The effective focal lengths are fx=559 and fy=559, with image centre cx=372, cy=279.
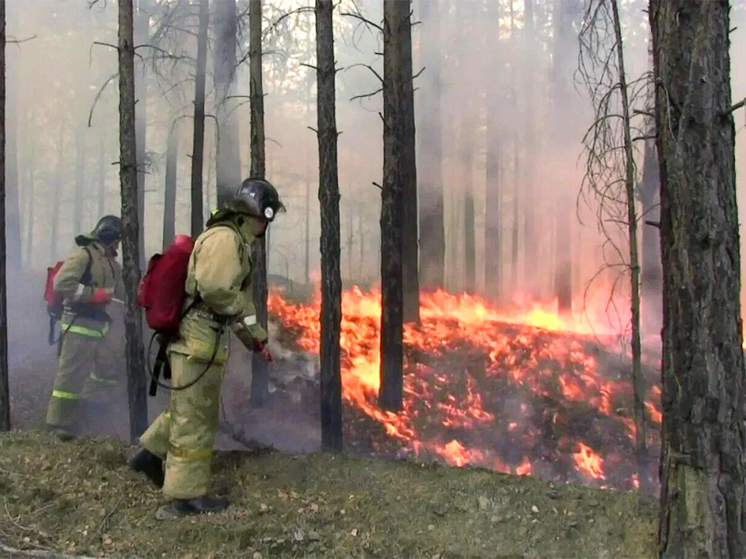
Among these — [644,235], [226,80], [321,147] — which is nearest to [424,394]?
[321,147]

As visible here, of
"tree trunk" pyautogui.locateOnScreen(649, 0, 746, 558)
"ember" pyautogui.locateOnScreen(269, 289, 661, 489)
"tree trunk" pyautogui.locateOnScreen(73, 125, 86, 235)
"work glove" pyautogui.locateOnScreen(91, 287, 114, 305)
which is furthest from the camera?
"tree trunk" pyautogui.locateOnScreen(73, 125, 86, 235)

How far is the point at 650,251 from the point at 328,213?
7.42 m

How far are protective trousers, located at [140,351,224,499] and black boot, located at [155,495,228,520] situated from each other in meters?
0.05

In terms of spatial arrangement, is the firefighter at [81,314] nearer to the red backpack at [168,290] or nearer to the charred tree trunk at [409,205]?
the red backpack at [168,290]

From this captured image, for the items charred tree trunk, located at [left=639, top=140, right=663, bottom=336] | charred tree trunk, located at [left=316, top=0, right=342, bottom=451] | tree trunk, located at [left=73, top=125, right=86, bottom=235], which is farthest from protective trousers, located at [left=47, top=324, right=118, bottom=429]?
charred tree trunk, located at [left=639, top=140, right=663, bottom=336]

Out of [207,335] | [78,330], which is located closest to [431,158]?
[78,330]

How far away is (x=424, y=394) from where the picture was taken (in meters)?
8.15

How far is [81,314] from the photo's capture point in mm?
6887

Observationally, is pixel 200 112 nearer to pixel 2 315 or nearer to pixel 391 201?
pixel 391 201

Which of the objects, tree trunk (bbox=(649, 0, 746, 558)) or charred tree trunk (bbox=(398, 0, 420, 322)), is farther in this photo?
charred tree trunk (bbox=(398, 0, 420, 322))

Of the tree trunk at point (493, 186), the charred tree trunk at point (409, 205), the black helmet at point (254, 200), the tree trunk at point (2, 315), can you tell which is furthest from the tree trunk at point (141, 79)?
the black helmet at point (254, 200)

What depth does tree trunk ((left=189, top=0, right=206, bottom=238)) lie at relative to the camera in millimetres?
10734

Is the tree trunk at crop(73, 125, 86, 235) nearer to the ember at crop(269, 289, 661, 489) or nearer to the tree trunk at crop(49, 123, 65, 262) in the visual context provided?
the tree trunk at crop(49, 123, 65, 262)

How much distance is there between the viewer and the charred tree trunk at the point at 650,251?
30.0 feet
